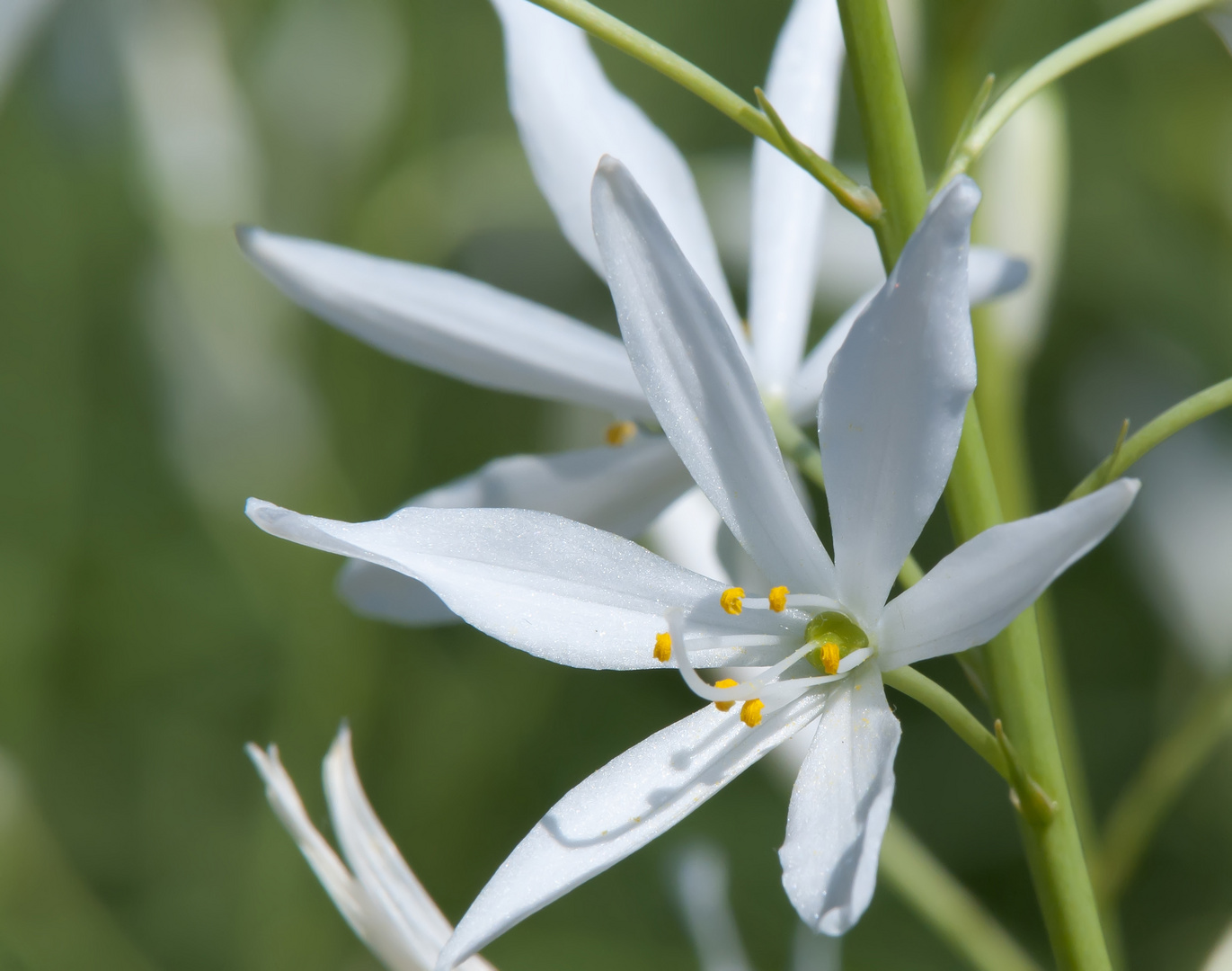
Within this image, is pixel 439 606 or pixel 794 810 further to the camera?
pixel 439 606

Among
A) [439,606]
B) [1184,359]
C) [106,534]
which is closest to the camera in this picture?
[439,606]

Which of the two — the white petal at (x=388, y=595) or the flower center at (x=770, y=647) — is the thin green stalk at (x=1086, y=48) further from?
the white petal at (x=388, y=595)

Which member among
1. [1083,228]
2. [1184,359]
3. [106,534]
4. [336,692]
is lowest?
[1184,359]

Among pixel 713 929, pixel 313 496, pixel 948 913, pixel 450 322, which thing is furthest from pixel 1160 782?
pixel 313 496

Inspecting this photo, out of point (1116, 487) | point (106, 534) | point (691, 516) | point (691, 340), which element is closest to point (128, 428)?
point (106, 534)

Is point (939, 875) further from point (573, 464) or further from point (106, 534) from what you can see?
point (106, 534)

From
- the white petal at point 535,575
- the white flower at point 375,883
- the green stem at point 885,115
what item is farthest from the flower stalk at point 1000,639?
the white flower at point 375,883

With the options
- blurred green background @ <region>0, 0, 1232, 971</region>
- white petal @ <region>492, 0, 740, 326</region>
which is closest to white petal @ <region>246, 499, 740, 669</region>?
white petal @ <region>492, 0, 740, 326</region>
